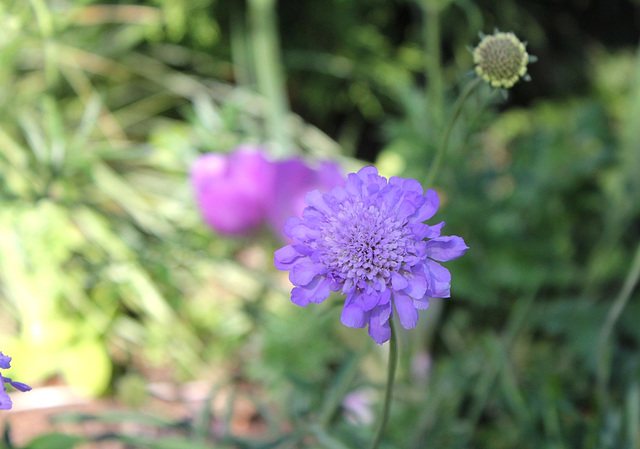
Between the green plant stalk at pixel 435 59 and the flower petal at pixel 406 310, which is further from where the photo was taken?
the green plant stalk at pixel 435 59

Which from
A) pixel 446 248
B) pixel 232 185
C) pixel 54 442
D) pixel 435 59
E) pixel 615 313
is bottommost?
pixel 54 442

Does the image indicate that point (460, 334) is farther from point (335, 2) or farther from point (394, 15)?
point (394, 15)

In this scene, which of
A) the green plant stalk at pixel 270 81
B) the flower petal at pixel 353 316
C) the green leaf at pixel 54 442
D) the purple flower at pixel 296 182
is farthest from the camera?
the green plant stalk at pixel 270 81

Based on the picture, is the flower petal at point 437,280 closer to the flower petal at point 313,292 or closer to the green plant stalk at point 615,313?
the flower petal at point 313,292

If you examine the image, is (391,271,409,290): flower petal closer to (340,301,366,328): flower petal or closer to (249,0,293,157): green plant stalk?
(340,301,366,328): flower petal

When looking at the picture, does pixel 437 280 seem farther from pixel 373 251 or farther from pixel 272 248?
pixel 272 248

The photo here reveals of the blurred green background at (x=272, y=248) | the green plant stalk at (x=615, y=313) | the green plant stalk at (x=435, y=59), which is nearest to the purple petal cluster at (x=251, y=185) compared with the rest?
the blurred green background at (x=272, y=248)

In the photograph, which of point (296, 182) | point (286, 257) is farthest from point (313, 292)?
point (296, 182)
